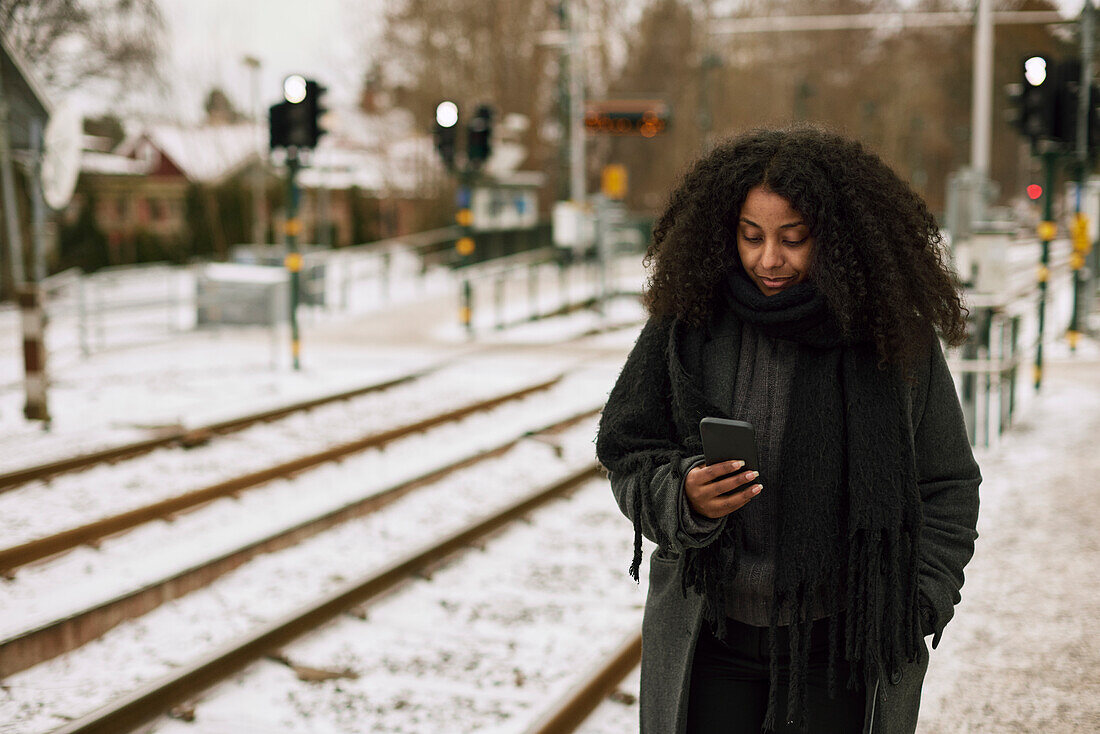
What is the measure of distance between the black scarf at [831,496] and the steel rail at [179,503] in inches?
192

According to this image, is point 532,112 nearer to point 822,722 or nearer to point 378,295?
point 378,295

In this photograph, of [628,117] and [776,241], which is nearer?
[776,241]

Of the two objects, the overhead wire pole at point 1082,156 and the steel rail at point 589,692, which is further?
the overhead wire pole at point 1082,156

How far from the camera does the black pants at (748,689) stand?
2156 mm

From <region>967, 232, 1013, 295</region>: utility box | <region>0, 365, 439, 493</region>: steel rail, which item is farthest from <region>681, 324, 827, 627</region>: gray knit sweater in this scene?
<region>967, 232, 1013, 295</region>: utility box

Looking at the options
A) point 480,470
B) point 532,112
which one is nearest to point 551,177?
point 532,112

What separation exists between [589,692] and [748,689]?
214cm

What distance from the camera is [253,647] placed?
4707 millimetres

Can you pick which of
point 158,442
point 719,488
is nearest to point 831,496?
point 719,488

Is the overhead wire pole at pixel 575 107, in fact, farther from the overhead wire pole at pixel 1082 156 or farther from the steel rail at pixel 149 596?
the steel rail at pixel 149 596

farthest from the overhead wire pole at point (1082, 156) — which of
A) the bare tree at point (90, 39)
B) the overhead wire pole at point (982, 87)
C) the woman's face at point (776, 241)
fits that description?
the bare tree at point (90, 39)

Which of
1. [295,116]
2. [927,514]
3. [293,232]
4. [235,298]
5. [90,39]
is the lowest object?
[235,298]

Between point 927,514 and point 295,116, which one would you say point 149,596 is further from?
point 295,116

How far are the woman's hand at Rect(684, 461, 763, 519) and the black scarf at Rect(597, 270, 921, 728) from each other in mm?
112
